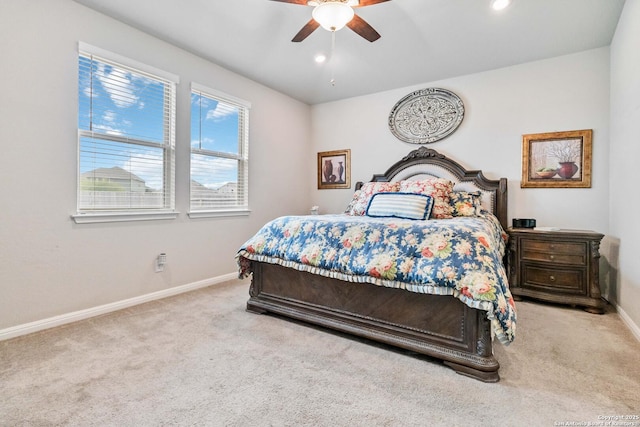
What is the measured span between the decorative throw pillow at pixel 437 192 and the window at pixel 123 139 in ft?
8.55

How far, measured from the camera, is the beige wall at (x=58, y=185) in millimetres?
2184

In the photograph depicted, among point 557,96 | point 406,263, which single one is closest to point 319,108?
point 557,96

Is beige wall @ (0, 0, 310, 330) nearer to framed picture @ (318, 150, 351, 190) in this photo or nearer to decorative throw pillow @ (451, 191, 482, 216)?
framed picture @ (318, 150, 351, 190)

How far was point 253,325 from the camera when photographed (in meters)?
2.38

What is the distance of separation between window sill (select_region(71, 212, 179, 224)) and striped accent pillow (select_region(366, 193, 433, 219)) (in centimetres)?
209

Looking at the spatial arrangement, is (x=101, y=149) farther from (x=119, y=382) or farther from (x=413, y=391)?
(x=413, y=391)

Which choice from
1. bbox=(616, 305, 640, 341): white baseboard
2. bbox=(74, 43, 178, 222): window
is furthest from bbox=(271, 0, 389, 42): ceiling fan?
bbox=(616, 305, 640, 341): white baseboard

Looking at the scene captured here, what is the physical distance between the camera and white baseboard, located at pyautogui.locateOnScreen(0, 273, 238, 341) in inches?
86.3

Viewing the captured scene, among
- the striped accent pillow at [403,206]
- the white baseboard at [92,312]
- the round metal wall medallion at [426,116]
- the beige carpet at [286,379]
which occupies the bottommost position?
the beige carpet at [286,379]

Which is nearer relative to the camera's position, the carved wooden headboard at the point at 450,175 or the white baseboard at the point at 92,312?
the white baseboard at the point at 92,312

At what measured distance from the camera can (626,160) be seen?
2.49 metres

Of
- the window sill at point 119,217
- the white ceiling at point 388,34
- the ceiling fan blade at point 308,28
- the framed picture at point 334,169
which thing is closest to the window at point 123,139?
the window sill at point 119,217

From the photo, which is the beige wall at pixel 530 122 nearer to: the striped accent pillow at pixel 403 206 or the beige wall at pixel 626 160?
the beige wall at pixel 626 160

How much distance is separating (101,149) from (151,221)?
0.77m
